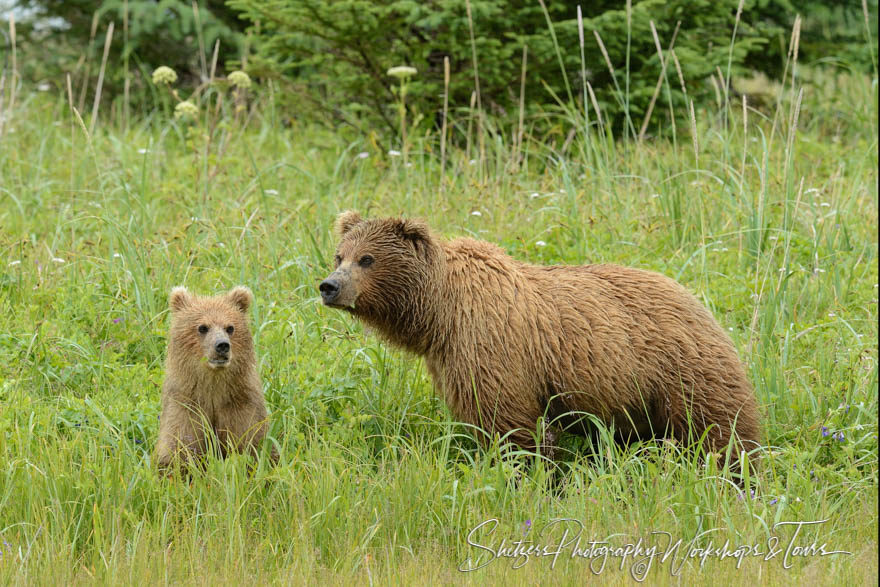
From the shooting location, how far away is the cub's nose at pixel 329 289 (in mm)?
4855

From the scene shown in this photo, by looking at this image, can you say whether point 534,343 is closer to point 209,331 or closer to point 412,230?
point 412,230

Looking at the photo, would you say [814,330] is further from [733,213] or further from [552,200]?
[552,200]

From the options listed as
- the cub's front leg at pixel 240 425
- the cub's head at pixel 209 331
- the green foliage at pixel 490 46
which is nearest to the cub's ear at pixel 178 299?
the cub's head at pixel 209 331

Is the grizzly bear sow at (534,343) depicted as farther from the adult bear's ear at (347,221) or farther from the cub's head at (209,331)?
the cub's head at (209,331)

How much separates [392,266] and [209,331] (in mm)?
961

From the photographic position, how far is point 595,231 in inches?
291

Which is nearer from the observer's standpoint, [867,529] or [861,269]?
[867,529]

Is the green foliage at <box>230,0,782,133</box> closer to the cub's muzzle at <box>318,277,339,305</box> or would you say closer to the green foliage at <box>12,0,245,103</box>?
the green foliage at <box>12,0,245,103</box>

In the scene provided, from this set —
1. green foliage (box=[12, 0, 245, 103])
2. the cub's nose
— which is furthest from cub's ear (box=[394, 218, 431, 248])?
green foliage (box=[12, 0, 245, 103])

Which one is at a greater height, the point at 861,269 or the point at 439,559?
the point at 861,269

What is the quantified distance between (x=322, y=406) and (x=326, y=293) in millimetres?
855

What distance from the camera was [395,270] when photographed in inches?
200

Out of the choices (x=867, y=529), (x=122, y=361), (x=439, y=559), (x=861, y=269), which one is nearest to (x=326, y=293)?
(x=439, y=559)

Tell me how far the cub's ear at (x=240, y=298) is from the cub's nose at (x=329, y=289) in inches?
17.9
